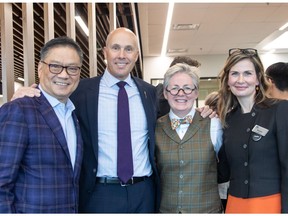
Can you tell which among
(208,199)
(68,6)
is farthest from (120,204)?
(68,6)

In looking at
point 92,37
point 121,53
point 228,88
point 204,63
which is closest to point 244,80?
point 228,88

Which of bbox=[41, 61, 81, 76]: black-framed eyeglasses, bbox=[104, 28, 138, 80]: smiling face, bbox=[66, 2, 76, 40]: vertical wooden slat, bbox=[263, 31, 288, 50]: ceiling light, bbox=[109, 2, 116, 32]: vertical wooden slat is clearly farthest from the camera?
bbox=[263, 31, 288, 50]: ceiling light

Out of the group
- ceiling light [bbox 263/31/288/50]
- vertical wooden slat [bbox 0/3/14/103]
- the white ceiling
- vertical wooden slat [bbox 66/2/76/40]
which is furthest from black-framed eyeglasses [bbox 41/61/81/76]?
ceiling light [bbox 263/31/288/50]

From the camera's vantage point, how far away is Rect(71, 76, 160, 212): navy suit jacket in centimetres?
198

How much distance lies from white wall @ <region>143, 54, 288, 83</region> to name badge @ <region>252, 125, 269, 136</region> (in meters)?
9.55

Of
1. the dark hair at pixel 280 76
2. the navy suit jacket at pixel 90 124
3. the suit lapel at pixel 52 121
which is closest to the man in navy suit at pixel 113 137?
the navy suit jacket at pixel 90 124

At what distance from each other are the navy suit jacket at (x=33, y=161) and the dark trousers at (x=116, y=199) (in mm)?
400

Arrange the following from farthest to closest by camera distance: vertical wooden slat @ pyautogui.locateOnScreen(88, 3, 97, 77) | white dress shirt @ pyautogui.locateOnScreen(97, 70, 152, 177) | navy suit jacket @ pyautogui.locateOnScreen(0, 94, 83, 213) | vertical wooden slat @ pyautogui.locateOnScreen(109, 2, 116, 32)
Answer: vertical wooden slat @ pyautogui.locateOnScreen(109, 2, 116, 32), vertical wooden slat @ pyautogui.locateOnScreen(88, 3, 97, 77), white dress shirt @ pyautogui.locateOnScreen(97, 70, 152, 177), navy suit jacket @ pyautogui.locateOnScreen(0, 94, 83, 213)

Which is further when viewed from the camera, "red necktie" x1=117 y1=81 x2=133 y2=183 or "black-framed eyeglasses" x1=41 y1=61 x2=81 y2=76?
"red necktie" x1=117 y1=81 x2=133 y2=183

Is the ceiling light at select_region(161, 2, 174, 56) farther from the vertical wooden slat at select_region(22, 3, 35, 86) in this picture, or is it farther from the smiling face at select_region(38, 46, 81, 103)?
the smiling face at select_region(38, 46, 81, 103)

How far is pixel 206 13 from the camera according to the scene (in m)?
6.68

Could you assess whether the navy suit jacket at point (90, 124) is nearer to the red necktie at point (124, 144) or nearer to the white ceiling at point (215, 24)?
the red necktie at point (124, 144)

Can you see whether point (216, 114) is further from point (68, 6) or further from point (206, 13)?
point (206, 13)

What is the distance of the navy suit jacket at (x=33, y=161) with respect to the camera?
4.53ft
